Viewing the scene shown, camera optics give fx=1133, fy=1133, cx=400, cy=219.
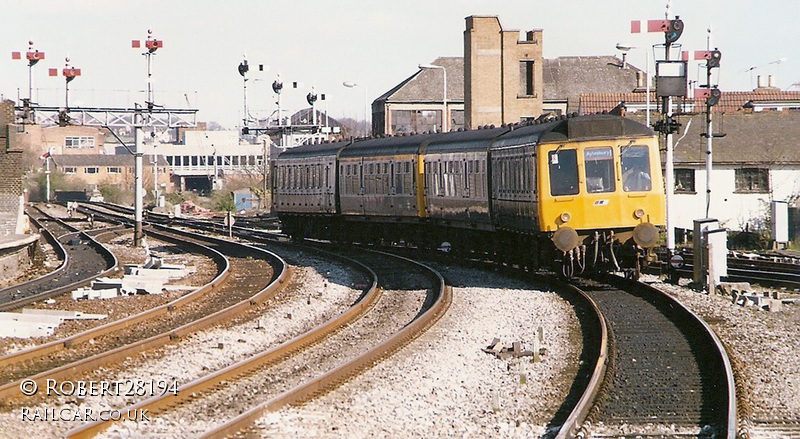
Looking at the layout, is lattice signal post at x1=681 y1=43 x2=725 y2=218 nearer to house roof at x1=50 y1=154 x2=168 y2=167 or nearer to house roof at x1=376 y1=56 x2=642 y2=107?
house roof at x1=376 y1=56 x2=642 y2=107

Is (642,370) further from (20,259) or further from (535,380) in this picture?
(20,259)

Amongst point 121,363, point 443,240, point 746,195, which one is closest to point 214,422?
point 121,363

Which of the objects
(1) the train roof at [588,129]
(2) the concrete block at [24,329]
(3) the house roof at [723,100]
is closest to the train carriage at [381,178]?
(1) the train roof at [588,129]

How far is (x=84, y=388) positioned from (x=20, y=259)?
17949 millimetres

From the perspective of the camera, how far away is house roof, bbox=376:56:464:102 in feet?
237

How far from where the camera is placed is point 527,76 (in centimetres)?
6312

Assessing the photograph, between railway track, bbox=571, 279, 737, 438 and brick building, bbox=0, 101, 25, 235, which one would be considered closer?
railway track, bbox=571, 279, 737, 438

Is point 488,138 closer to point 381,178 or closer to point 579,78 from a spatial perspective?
point 381,178

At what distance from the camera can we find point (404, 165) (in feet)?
88.6

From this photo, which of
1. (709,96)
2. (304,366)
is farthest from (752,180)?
(304,366)

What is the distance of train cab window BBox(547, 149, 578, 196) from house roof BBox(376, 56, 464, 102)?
53.3 m

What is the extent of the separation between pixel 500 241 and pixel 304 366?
11.1 m

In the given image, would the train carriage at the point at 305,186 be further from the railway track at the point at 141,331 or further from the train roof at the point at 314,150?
the railway track at the point at 141,331

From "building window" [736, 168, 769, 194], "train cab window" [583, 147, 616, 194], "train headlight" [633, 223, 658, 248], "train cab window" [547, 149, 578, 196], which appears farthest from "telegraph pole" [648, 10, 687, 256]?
"building window" [736, 168, 769, 194]
